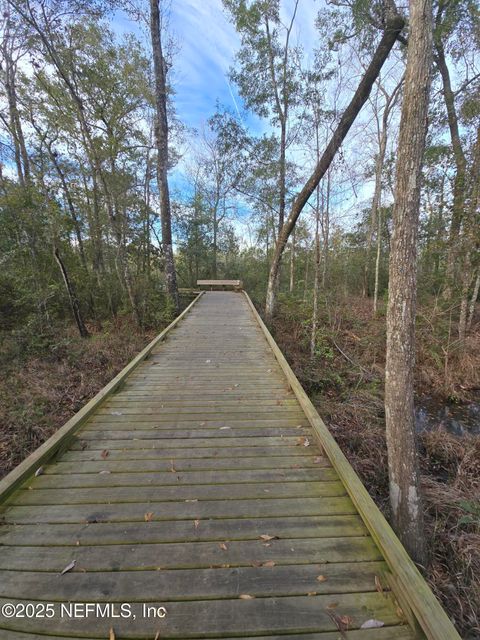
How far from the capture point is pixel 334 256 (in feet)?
47.1

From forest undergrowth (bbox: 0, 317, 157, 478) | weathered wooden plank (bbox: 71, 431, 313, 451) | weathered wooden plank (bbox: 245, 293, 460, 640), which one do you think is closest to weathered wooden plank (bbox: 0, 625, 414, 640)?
weathered wooden plank (bbox: 245, 293, 460, 640)

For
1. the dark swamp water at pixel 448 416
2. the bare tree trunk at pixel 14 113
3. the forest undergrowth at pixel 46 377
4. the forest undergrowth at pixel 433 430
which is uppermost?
the bare tree trunk at pixel 14 113

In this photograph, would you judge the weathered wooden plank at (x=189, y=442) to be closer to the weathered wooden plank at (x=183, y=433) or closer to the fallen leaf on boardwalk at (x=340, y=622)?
the weathered wooden plank at (x=183, y=433)

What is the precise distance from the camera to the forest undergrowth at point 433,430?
2357 millimetres

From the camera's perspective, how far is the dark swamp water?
4836 mm

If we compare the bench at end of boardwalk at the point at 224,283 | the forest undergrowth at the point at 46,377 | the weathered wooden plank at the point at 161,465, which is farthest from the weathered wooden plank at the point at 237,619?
the bench at end of boardwalk at the point at 224,283

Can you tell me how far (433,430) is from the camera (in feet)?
14.9

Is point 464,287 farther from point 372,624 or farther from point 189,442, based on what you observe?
point 372,624

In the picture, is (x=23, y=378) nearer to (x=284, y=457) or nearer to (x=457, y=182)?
(x=284, y=457)

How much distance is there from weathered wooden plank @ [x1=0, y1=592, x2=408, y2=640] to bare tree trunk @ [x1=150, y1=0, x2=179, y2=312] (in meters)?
8.33

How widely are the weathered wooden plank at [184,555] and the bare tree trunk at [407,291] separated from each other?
99cm

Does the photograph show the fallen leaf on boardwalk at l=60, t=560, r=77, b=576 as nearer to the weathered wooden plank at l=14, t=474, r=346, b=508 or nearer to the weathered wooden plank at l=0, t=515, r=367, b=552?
the weathered wooden plank at l=0, t=515, r=367, b=552

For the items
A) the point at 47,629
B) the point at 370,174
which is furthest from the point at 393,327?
the point at 370,174

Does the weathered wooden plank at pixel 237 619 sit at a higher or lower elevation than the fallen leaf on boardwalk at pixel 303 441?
lower
